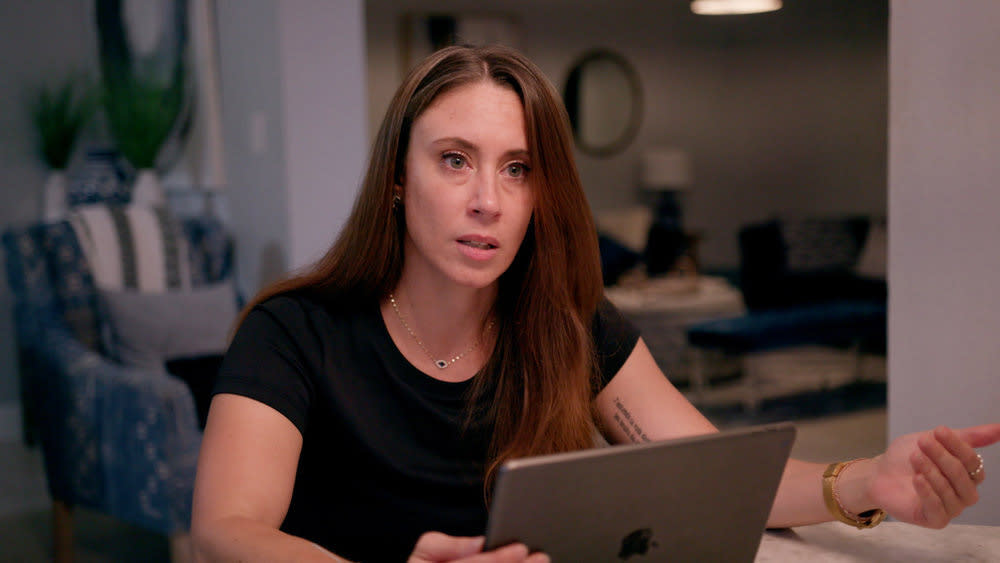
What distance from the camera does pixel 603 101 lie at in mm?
7480

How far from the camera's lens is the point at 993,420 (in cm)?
140

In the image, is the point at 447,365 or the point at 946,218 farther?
the point at 946,218

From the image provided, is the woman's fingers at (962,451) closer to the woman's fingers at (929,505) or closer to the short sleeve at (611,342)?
the woman's fingers at (929,505)

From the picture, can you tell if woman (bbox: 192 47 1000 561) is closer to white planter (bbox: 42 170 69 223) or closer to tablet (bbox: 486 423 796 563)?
tablet (bbox: 486 423 796 563)

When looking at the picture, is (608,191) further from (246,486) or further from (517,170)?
(246,486)

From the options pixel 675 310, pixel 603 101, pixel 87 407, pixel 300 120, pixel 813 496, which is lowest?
pixel 675 310

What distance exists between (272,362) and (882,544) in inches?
29.5

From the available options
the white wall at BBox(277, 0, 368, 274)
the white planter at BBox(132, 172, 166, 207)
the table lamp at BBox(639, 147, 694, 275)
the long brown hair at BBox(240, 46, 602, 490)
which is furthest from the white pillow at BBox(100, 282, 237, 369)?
the table lamp at BBox(639, 147, 694, 275)

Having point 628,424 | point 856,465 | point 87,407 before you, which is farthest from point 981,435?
point 87,407

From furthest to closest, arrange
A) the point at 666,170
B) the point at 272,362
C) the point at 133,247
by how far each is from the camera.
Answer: the point at 666,170
the point at 133,247
the point at 272,362

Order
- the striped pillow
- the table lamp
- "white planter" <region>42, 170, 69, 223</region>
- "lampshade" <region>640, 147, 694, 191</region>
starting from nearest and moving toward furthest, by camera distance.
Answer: the striped pillow → "white planter" <region>42, 170, 69, 223</region> → the table lamp → "lampshade" <region>640, 147, 694, 191</region>

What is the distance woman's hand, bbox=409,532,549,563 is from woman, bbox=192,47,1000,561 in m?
0.31

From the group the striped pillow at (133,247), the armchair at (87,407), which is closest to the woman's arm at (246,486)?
the armchair at (87,407)

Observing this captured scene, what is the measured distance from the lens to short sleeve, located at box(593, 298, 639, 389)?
134 cm
